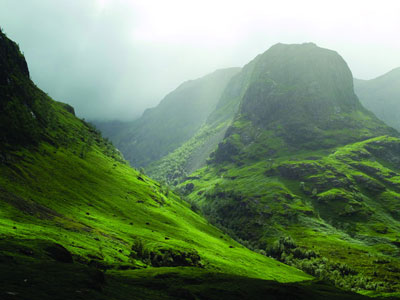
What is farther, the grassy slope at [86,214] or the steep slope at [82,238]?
the grassy slope at [86,214]

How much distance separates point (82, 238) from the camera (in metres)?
79.0

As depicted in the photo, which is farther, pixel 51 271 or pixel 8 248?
pixel 8 248

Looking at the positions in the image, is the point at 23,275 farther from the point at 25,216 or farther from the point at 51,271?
the point at 25,216

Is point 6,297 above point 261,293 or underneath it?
above

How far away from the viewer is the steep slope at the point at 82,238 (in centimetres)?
3602

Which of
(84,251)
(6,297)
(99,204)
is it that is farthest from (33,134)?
(6,297)

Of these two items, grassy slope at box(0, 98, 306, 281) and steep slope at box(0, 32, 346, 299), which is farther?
grassy slope at box(0, 98, 306, 281)

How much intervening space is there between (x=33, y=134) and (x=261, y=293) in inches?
6635

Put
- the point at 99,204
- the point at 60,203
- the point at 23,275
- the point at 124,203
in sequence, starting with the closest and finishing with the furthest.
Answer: the point at 23,275 < the point at 60,203 < the point at 99,204 < the point at 124,203

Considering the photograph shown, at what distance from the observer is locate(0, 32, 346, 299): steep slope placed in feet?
118

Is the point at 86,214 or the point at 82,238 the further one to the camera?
the point at 86,214

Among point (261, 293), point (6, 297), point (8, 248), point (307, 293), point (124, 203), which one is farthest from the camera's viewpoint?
point (124, 203)

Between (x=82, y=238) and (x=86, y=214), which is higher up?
(x=82, y=238)

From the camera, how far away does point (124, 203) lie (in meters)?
163
